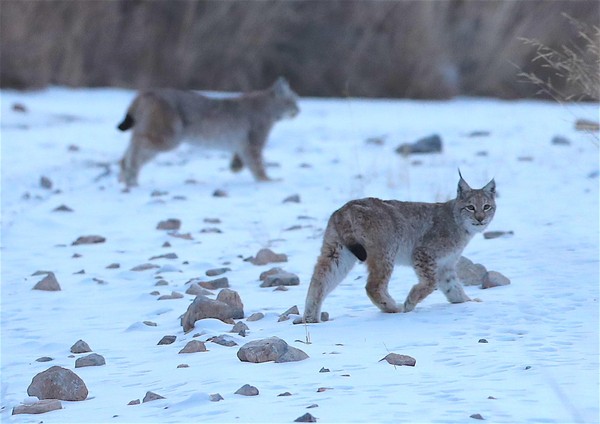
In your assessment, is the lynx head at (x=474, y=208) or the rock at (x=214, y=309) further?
the lynx head at (x=474, y=208)

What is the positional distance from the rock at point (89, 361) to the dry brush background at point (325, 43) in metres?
14.5

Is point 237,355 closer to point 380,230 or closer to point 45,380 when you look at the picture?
point 45,380

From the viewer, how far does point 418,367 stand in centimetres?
475

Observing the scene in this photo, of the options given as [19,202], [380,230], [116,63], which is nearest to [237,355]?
[380,230]

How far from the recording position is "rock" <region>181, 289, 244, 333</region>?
585 centimetres

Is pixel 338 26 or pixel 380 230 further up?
pixel 338 26

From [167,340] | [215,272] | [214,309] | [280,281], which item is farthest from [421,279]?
[215,272]

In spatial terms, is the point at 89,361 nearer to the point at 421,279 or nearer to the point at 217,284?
the point at 217,284

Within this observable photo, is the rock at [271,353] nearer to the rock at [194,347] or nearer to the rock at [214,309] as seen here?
the rock at [194,347]

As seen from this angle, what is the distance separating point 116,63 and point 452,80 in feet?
19.8

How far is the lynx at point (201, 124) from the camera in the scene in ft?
37.3

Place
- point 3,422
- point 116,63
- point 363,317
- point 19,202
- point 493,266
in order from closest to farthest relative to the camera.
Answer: point 3,422, point 363,317, point 493,266, point 19,202, point 116,63

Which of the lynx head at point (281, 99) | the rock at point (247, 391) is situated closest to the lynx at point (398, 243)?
the rock at point (247, 391)

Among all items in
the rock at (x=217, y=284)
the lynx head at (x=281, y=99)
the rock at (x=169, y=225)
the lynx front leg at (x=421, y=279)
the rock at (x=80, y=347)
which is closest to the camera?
the rock at (x=80, y=347)
